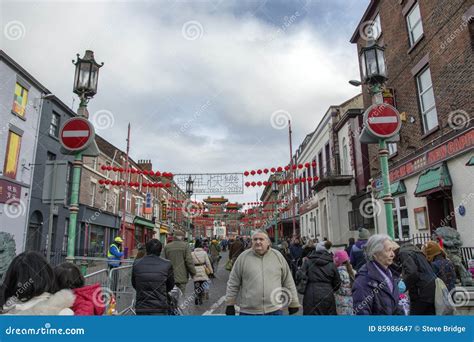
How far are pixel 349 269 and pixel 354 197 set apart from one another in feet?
47.3

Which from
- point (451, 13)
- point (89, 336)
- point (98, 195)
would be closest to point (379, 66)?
point (89, 336)

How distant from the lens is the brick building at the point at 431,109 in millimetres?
9328

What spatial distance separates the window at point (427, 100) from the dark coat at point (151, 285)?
34.0 feet

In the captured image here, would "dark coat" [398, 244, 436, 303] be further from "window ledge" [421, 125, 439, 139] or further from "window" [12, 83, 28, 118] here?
"window" [12, 83, 28, 118]

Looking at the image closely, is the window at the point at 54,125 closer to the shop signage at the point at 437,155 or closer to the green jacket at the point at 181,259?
the green jacket at the point at 181,259

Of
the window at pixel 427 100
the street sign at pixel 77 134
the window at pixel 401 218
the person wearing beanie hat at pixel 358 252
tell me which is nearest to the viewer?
the street sign at pixel 77 134

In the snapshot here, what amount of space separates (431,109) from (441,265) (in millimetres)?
8443

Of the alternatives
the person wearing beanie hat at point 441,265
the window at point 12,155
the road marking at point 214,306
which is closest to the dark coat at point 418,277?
A: the person wearing beanie hat at point 441,265

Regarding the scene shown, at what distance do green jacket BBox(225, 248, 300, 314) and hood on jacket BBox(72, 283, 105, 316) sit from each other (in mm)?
1605

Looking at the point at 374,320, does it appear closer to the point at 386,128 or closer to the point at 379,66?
the point at 386,128

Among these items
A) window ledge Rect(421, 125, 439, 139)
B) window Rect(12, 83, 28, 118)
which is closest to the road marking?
window ledge Rect(421, 125, 439, 139)

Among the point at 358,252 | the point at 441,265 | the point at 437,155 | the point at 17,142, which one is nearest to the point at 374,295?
the point at 441,265

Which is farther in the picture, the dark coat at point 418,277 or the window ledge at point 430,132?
the window ledge at point 430,132

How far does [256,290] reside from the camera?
4.00 meters
